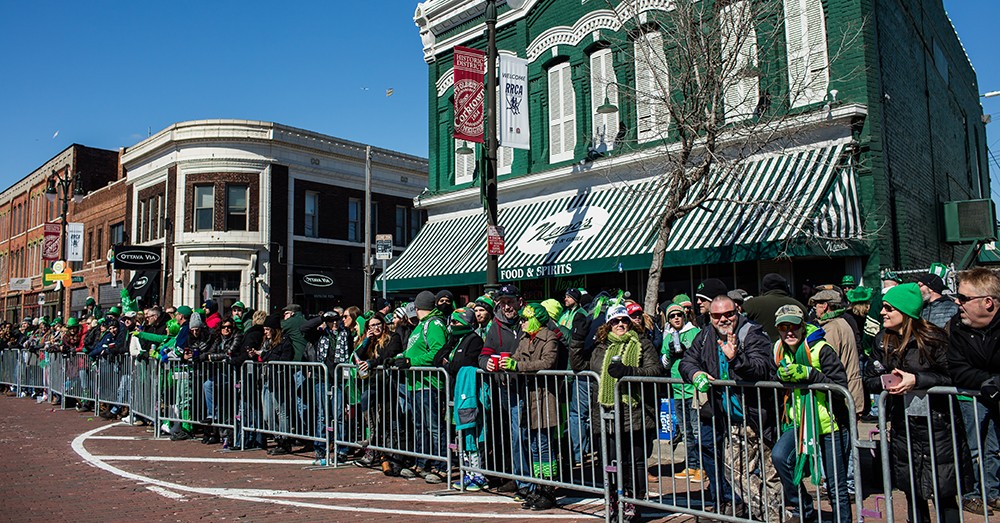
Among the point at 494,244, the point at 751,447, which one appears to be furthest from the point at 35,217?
the point at 751,447

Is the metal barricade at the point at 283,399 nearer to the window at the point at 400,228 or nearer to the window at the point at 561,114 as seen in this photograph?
the window at the point at 561,114

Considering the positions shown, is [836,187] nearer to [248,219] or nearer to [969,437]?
[969,437]

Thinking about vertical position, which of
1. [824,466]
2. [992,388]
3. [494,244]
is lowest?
[824,466]

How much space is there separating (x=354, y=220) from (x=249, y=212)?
17.9ft

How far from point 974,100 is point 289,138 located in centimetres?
2571

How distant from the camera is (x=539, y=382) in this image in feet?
22.5

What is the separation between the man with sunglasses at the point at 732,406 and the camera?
522 centimetres

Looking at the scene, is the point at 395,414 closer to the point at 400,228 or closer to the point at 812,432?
the point at 812,432

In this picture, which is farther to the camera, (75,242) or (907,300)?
(75,242)

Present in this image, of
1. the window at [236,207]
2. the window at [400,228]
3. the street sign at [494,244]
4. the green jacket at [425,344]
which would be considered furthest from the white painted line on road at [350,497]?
the window at [400,228]

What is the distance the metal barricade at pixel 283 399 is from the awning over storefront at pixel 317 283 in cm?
2267

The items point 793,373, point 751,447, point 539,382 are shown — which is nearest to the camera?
point 793,373

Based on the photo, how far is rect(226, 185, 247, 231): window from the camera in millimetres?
31203

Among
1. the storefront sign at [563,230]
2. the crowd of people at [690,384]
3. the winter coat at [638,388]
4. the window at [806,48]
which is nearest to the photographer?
the crowd of people at [690,384]
